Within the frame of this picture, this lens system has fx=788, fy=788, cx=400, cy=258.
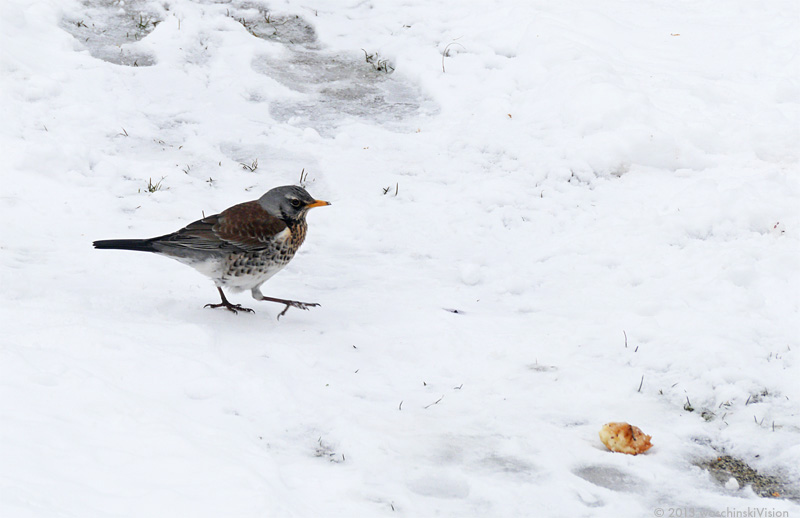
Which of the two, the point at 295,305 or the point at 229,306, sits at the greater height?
the point at 295,305

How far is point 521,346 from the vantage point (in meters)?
4.64

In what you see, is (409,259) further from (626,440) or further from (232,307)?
(626,440)

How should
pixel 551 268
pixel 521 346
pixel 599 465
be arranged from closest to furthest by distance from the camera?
1. pixel 599 465
2. pixel 521 346
3. pixel 551 268

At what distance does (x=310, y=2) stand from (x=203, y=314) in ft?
18.4

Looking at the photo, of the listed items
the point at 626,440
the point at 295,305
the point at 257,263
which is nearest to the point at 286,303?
the point at 295,305

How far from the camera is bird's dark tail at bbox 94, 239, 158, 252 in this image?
15.5 feet

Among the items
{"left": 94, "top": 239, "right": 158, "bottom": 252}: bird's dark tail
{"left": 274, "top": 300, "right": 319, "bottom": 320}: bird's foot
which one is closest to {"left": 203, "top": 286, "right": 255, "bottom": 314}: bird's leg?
{"left": 274, "top": 300, "right": 319, "bottom": 320}: bird's foot

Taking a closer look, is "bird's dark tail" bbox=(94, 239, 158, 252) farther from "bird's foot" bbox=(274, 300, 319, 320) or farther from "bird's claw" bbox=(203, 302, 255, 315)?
"bird's foot" bbox=(274, 300, 319, 320)

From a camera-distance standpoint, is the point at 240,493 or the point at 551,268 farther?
the point at 551,268

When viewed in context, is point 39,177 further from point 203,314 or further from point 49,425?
point 49,425

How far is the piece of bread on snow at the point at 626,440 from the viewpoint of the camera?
12.1 feet

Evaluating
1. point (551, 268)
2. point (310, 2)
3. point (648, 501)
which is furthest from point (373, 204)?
point (310, 2)

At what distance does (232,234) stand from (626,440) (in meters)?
2.59

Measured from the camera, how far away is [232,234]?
4.85m
